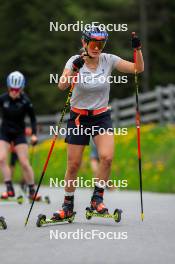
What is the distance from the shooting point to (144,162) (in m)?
22.5

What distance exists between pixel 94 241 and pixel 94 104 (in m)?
2.14

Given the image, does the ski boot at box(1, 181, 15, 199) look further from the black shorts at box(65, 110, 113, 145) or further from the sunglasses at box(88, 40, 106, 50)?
the sunglasses at box(88, 40, 106, 50)

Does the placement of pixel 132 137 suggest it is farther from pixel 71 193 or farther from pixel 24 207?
pixel 71 193

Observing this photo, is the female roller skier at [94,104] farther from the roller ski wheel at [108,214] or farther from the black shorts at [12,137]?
the black shorts at [12,137]

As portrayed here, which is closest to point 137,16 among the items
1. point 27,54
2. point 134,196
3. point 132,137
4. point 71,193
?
point 27,54

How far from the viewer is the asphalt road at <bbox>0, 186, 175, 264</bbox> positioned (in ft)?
27.4

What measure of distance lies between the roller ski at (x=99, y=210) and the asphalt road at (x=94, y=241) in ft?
0.30

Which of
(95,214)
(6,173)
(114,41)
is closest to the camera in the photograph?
(95,214)

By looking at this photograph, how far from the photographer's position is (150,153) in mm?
23375

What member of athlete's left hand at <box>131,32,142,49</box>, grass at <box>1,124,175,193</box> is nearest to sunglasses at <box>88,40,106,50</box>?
athlete's left hand at <box>131,32,142,49</box>

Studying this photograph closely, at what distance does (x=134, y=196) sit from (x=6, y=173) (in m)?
2.35

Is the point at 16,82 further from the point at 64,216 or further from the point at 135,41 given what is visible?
the point at 135,41

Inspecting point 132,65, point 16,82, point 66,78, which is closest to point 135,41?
point 132,65

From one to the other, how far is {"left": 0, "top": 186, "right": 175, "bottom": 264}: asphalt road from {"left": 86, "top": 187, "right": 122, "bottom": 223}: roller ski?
0.30ft
